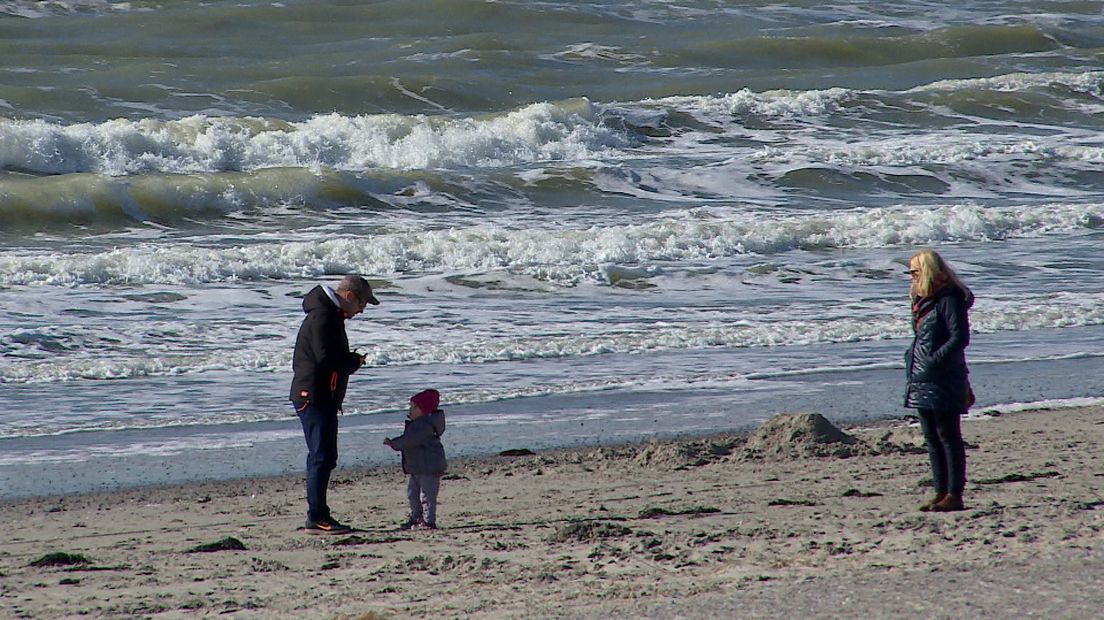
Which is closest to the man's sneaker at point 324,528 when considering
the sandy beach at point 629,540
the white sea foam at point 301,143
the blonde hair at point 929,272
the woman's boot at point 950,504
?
the sandy beach at point 629,540

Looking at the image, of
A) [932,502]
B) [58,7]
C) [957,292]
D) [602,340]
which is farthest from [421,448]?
[58,7]

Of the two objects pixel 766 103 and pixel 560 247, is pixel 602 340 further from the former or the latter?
pixel 766 103

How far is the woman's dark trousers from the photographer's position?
6.16 meters

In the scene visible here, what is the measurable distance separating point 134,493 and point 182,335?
4577 millimetres

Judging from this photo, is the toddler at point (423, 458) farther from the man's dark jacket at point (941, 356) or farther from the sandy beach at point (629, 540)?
the man's dark jacket at point (941, 356)

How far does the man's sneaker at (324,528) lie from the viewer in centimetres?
622

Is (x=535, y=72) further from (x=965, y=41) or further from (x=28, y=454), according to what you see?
(x=28, y=454)

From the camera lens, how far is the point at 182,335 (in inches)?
458

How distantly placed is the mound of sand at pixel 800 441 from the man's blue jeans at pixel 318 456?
8.07 ft

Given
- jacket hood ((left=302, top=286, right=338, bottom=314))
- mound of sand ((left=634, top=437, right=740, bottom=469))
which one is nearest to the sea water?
mound of sand ((left=634, top=437, right=740, bottom=469))

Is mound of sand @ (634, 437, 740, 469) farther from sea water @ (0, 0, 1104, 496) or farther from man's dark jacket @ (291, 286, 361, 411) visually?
man's dark jacket @ (291, 286, 361, 411)

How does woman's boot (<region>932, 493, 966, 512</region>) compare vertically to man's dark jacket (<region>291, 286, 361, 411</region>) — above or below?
below

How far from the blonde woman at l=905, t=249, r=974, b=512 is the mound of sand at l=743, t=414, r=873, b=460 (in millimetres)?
1418

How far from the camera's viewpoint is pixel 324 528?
623cm
